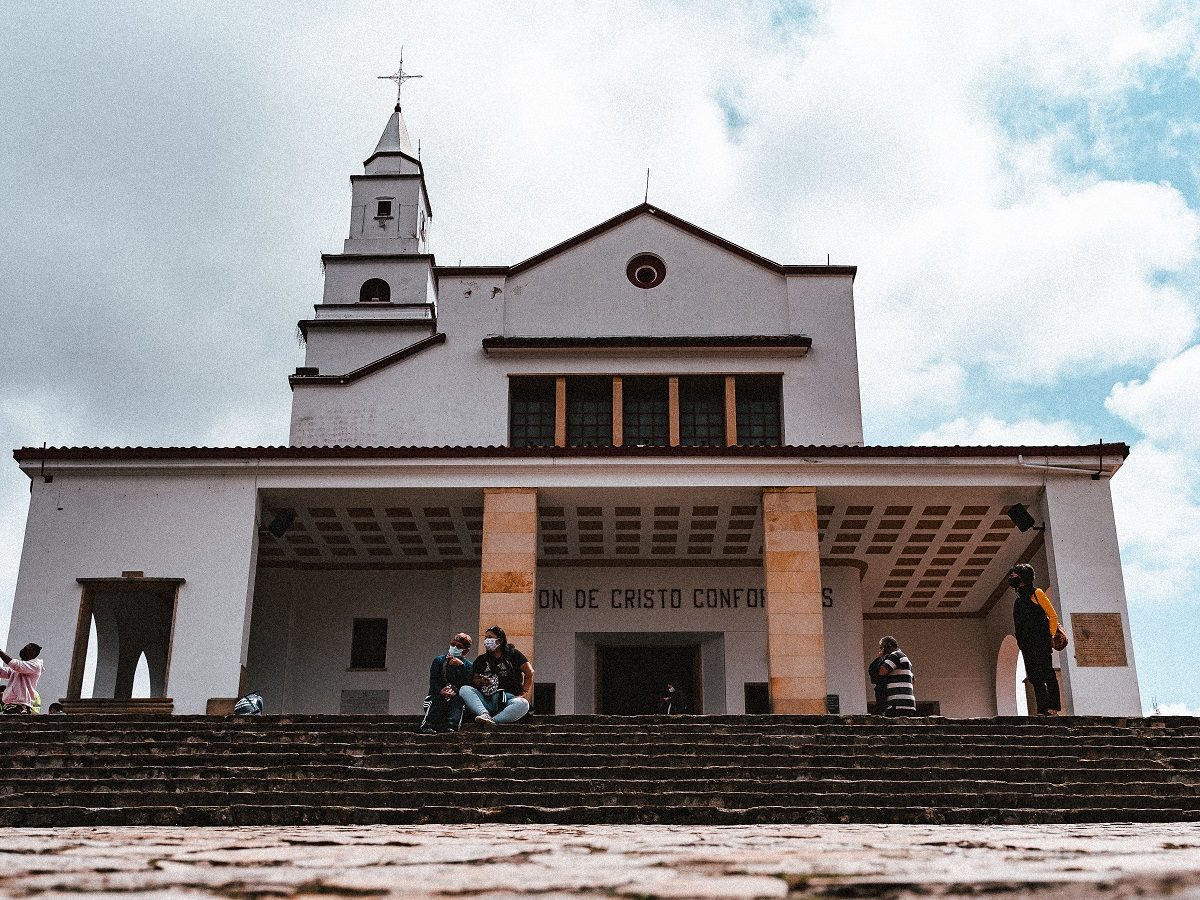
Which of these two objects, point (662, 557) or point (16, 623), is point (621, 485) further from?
point (16, 623)

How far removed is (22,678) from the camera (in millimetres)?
15461

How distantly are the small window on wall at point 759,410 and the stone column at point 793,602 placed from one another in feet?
14.3

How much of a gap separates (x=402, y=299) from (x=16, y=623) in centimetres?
1874

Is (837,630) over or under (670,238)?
under

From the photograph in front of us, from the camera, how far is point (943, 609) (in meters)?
24.8

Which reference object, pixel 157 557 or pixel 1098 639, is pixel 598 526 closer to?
pixel 157 557

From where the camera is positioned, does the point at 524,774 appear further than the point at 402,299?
No

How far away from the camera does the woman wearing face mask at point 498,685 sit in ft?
43.0

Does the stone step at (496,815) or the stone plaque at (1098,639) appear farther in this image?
the stone plaque at (1098,639)

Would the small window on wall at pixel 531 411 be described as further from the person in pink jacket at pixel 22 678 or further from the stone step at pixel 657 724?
the stone step at pixel 657 724

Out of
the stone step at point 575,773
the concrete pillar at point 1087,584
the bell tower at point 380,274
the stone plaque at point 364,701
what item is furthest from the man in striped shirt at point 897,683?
the bell tower at point 380,274

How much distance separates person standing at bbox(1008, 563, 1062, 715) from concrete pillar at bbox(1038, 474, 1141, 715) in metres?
3.32

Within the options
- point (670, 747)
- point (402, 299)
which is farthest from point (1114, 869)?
point (402, 299)

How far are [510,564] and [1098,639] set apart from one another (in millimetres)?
8926
